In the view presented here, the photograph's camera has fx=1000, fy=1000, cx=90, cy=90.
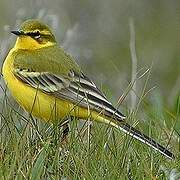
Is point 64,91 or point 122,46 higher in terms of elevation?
point 64,91

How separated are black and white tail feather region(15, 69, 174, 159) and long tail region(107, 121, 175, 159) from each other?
0.04 meters

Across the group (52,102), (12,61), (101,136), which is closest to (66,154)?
(101,136)

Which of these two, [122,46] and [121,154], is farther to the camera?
[122,46]

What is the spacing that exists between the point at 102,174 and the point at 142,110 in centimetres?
213

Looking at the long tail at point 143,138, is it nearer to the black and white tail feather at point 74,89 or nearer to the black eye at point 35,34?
the black and white tail feather at point 74,89

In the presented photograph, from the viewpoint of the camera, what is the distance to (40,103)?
727cm

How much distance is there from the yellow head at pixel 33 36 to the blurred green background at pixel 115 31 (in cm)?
367

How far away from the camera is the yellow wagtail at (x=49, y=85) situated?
6.99 metres

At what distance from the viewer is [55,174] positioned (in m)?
5.75

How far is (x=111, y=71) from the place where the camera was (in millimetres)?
12070

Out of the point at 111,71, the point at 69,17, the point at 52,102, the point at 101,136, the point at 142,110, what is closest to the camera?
the point at 101,136

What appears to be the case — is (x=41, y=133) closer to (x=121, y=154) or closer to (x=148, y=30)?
(x=121, y=154)

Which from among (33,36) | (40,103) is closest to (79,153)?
(40,103)

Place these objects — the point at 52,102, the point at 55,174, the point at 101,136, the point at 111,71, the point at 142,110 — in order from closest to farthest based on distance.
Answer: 1. the point at 55,174
2. the point at 101,136
3. the point at 52,102
4. the point at 142,110
5. the point at 111,71
